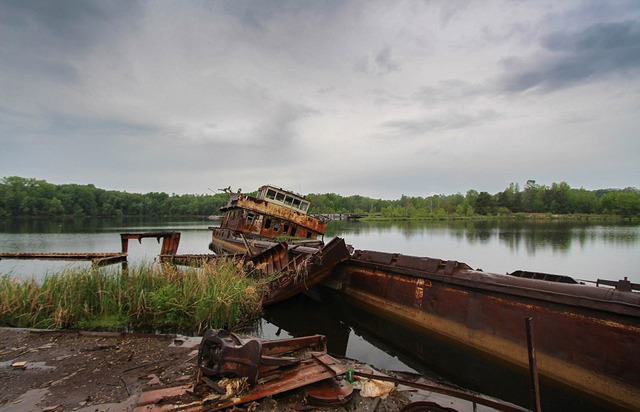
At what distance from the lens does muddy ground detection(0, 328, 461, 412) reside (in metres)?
3.96

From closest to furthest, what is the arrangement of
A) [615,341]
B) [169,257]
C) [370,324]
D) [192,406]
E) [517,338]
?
1. [192,406]
2. [615,341]
3. [517,338]
4. [370,324]
5. [169,257]

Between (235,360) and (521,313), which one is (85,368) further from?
(521,313)

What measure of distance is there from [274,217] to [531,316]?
17.7 metres

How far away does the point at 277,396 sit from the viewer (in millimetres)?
4004

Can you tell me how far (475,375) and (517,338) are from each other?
1161 millimetres

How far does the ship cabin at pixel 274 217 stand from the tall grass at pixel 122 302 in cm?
1290

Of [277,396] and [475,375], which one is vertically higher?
[277,396]

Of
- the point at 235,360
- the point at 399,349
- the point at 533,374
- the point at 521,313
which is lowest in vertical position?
the point at 399,349

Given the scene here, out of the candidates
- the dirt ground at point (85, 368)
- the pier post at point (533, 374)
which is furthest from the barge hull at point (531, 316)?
the dirt ground at point (85, 368)

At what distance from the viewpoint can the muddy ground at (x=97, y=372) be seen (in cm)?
396

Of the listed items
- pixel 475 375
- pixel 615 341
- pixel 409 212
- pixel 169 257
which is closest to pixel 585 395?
pixel 615 341

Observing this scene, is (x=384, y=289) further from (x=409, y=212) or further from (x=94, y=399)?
(x=409, y=212)

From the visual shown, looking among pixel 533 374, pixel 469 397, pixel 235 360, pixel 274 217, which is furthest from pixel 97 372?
pixel 274 217

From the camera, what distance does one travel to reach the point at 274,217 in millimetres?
22266
